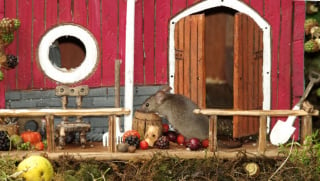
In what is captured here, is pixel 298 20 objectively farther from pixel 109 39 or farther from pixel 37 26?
pixel 37 26

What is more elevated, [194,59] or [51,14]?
[51,14]

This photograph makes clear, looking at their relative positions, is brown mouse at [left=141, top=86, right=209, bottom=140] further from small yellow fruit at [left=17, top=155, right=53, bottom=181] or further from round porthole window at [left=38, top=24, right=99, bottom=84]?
small yellow fruit at [left=17, top=155, right=53, bottom=181]

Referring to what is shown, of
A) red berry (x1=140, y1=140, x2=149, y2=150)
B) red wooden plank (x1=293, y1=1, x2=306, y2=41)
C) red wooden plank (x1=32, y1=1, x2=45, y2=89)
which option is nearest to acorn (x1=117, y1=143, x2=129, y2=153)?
red berry (x1=140, y1=140, x2=149, y2=150)

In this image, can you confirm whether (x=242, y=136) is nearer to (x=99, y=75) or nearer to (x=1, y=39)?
(x=99, y=75)

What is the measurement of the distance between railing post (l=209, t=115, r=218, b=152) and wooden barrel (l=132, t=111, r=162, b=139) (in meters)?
0.87

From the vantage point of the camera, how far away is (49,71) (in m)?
7.00

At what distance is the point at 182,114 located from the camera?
6.68m

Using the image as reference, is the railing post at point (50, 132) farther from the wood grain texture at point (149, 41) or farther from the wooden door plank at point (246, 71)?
the wooden door plank at point (246, 71)

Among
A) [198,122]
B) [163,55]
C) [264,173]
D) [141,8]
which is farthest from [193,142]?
[141,8]

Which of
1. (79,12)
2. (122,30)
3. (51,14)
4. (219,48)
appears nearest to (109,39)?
(122,30)

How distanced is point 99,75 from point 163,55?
35.8 inches

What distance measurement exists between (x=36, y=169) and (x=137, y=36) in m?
2.47

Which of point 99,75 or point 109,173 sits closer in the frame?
point 109,173

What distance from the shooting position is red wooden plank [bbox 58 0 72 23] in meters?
6.98
